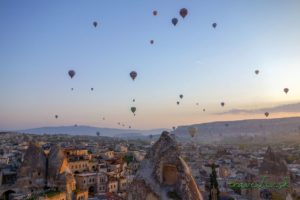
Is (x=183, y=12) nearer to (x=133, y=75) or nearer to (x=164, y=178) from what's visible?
(x=133, y=75)

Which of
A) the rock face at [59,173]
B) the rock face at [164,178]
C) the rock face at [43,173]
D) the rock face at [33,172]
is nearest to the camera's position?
the rock face at [164,178]

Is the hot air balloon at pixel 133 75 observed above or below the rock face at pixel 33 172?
above

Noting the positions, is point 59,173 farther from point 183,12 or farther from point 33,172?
point 183,12

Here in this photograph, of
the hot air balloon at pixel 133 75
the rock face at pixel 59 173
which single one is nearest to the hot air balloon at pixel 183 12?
the hot air balloon at pixel 133 75

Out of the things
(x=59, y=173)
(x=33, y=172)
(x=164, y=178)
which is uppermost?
(x=164, y=178)

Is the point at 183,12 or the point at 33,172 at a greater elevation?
the point at 183,12

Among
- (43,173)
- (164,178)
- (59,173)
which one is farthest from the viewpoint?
(43,173)

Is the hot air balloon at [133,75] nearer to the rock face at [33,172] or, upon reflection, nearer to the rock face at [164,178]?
the rock face at [33,172]

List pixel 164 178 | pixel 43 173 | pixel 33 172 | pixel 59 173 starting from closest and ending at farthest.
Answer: pixel 164 178 → pixel 59 173 → pixel 33 172 → pixel 43 173

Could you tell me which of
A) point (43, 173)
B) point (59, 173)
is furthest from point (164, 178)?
point (43, 173)

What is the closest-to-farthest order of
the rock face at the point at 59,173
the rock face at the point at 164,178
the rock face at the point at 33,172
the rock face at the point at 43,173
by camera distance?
the rock face at the point at 164,178 → the rock face at the point at 59,173 → the rock face at the point at 43,173 → the rock face at the point at 33,172

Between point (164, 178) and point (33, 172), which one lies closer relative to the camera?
point (164, 178)
